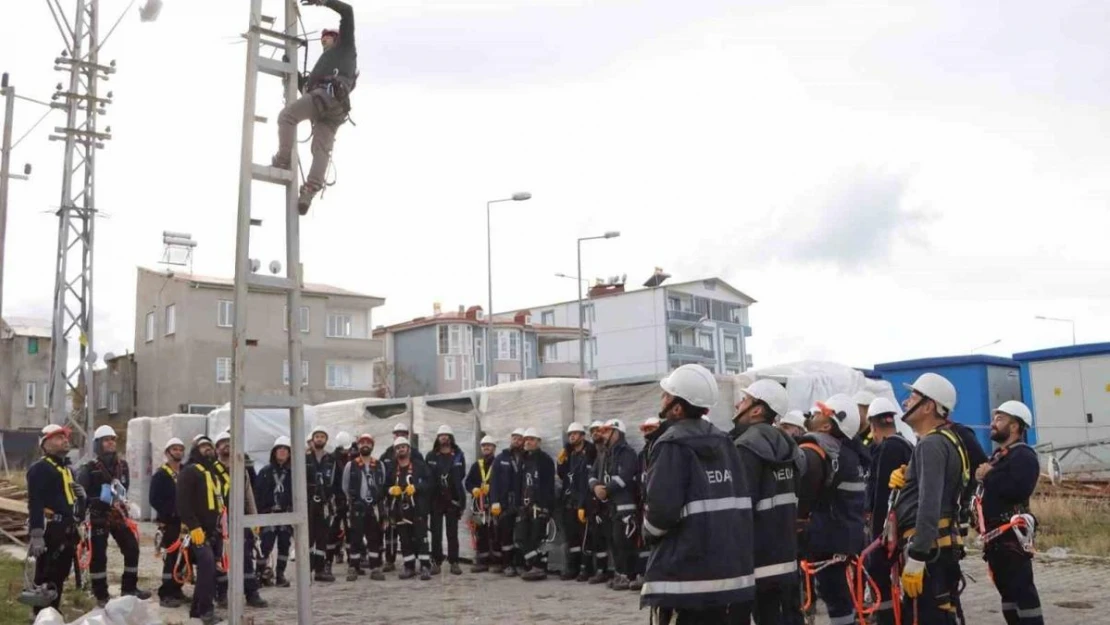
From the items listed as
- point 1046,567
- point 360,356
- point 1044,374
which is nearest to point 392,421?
point 1046,567

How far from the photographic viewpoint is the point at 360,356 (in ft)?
185

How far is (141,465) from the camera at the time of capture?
84.0 feet

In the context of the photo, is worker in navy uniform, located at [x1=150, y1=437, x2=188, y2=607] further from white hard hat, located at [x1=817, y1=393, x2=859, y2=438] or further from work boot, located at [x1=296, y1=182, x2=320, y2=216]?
white hard hat, located at [x1=817, y1=393, x2=859, y2=438]

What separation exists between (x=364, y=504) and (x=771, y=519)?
422 inches

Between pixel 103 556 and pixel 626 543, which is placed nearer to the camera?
pixel 103 556

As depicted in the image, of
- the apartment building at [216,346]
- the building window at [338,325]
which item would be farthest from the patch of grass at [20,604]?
the building window at [338,325]

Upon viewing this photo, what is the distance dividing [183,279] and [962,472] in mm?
47167

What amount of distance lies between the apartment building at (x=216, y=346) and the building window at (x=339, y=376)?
5cm

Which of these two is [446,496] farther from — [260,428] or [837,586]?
[837,586]

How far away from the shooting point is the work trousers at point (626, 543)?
1314 centimetres

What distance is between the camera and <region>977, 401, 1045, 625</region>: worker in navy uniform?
767 cm

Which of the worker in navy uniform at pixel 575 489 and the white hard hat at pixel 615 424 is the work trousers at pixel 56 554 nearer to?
the worker in navy uniform at pixel 575 489

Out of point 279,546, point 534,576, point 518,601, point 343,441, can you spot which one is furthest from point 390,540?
point 518,601

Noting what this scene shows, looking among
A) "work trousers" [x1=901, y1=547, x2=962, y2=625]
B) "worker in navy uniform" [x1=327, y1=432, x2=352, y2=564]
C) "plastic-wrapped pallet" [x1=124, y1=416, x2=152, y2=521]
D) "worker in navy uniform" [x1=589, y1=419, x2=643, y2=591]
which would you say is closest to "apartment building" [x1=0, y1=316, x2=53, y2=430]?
"plastic-wrapped pallet" [x1=124, y1=416, x2=152, y2=521]
